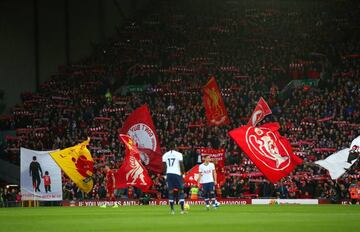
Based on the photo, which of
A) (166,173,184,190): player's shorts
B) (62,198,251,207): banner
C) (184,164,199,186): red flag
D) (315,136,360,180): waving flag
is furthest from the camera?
(184,164,199,186): red flag

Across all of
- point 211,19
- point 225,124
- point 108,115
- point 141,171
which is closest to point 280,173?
point 141,171

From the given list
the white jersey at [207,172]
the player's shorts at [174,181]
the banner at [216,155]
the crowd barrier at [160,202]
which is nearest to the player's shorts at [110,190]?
the crowd barrier at [160,202]

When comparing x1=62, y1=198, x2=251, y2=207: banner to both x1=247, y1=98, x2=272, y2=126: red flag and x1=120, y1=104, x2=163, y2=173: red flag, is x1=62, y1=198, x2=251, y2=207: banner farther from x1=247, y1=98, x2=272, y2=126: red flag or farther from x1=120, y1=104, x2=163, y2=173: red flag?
x1=247, y1=98, x2=272, y2=126: red flag

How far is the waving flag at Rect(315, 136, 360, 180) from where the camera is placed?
132 feet

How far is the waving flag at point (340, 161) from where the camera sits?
132 ft

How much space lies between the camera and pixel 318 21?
58.7m

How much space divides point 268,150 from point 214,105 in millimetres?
10064

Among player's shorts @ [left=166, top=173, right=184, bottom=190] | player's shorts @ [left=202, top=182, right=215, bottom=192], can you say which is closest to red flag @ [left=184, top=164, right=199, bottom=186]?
player's shorts @ [left=202, top=182, right=215, bottom=192]

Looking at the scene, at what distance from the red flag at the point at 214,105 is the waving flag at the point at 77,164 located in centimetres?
930

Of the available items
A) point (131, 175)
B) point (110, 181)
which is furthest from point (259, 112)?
point (110, 181)

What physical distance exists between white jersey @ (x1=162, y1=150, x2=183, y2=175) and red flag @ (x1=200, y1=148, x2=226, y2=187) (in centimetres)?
1429

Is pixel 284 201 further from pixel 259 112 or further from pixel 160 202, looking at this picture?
pixel 160 202

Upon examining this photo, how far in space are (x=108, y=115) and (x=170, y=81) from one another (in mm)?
4894

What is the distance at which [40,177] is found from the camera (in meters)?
44.1
